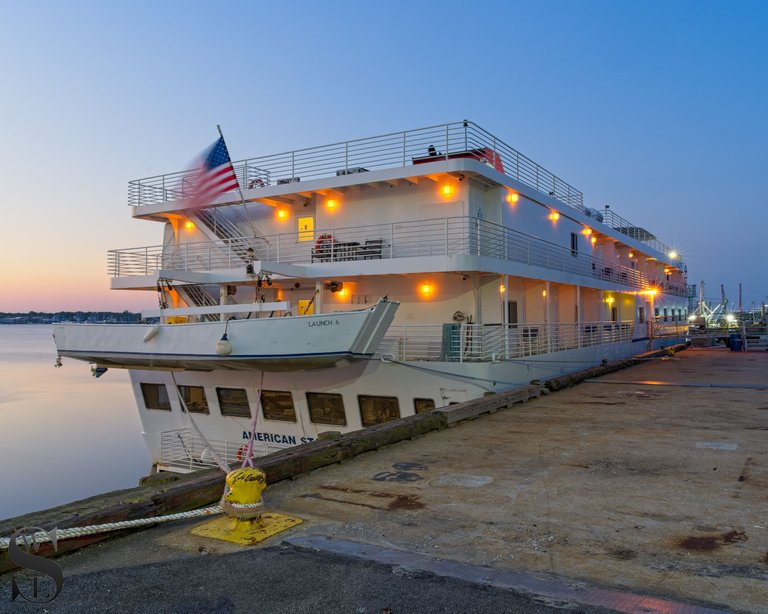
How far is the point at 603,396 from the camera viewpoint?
15094 millimetres

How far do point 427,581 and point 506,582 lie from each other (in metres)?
0.54

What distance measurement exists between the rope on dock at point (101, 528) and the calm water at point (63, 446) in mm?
30210

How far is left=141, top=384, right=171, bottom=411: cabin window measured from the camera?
706 inches

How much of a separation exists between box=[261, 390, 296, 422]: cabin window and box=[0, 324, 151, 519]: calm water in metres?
21.4

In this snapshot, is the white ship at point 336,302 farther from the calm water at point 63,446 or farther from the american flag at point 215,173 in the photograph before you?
the calm water at point 63,446

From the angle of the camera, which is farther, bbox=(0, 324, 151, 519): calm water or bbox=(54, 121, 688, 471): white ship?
bbox=(0, 324, 151, 519): calm water

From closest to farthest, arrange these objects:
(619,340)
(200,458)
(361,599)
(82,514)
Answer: (361,599) → (82,514) → (200,458) → (619,340)

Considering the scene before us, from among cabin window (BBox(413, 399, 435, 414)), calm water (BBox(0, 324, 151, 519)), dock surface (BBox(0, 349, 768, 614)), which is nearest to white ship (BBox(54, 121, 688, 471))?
cabin window (BBox(413, 399, 435, 414))

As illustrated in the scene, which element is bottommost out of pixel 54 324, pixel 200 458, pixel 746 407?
pixel 200 458

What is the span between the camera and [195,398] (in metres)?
17.1

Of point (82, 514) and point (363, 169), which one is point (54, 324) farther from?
point (82, 514)

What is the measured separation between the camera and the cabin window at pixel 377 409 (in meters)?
14.5

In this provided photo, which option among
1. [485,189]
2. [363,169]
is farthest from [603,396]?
[363,169]

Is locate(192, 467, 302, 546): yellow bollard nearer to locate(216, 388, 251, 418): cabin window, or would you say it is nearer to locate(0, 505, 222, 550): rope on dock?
locate(0, 505, 222, 550): rope on dock
